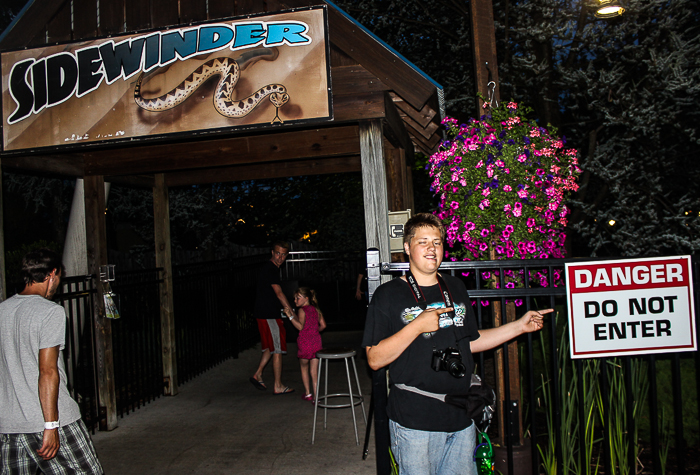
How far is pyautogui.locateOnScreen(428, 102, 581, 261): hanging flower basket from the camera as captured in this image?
3812 mm

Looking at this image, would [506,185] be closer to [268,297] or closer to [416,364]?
[416,364]

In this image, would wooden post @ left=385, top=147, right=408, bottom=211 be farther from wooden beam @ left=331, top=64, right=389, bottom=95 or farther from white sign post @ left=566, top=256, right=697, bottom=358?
white sign post @ left=566, top=256, right=697, bottom=358

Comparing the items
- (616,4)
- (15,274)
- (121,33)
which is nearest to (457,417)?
(121,33)

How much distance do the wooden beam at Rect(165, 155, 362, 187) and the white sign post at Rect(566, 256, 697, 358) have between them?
15.1 feet

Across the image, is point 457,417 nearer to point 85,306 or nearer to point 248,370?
point 85,306

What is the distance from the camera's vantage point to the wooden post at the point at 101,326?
5.92 metres

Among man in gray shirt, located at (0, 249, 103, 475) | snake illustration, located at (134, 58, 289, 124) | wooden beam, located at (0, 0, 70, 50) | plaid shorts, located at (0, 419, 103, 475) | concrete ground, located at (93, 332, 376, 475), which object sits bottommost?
concrete ground, located at (93, 332, 376, 475)

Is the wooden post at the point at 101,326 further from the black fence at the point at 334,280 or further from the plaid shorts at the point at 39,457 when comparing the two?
the black fence at the point at 334,280

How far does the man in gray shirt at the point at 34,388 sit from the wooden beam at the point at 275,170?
15.1 ft

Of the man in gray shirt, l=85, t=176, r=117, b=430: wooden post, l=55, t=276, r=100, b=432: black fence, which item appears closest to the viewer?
the man in gray shirt

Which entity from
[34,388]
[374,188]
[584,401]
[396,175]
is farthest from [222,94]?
[584,401]

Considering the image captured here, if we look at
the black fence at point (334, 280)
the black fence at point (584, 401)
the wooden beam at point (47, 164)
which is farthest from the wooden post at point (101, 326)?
the black fence at point (334, 280)

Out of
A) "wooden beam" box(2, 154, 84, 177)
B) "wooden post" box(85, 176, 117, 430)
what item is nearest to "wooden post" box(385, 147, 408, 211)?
"wooden post" box(85, 176, 117, 430)

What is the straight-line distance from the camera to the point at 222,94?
436 cm
